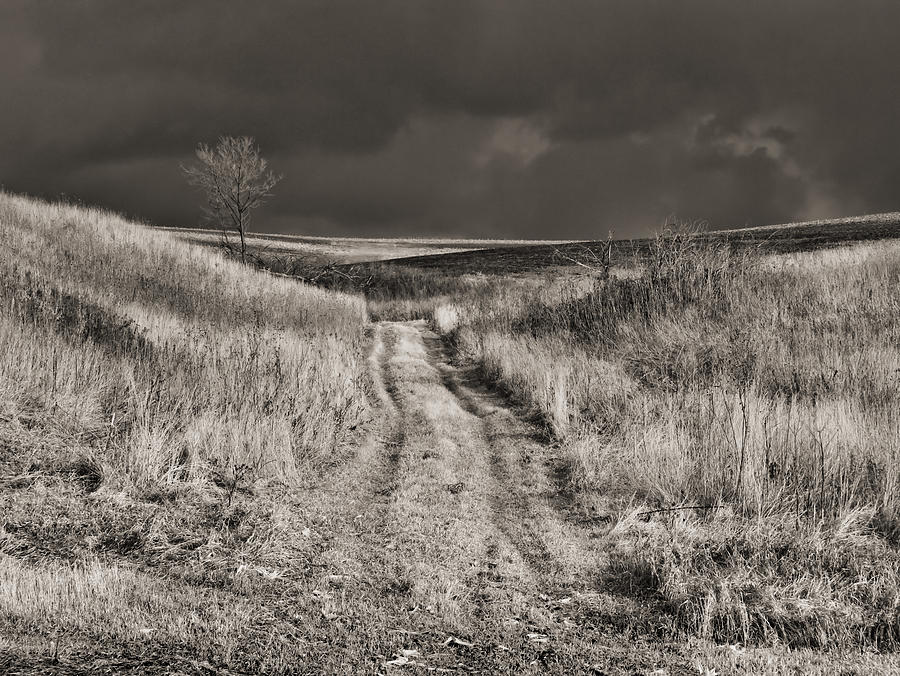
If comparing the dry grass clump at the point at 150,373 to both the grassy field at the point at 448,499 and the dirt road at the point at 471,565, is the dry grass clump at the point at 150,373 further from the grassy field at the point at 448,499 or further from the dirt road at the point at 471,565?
the dirt road at the point at 471,565

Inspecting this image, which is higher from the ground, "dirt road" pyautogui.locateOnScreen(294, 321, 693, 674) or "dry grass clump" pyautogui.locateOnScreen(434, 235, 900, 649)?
"dry grass clump" pyautogui.locateOnScreen(434, 235, 900, 649)

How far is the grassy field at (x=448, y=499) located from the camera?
12.1 ft

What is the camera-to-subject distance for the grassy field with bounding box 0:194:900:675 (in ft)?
12.1

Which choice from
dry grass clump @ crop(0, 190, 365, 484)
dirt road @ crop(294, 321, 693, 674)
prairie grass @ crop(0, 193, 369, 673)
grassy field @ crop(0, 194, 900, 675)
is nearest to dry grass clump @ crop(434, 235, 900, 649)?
grassy field @ crop(0, 194, 900, 675)

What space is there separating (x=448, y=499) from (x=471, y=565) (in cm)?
120

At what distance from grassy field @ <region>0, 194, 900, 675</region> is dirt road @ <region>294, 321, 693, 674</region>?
0.08 ft

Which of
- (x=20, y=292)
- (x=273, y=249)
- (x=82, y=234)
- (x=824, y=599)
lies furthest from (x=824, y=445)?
(x=273, y=249)

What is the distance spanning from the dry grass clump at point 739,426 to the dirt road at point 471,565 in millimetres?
419

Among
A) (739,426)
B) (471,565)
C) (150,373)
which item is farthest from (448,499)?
(150,373)

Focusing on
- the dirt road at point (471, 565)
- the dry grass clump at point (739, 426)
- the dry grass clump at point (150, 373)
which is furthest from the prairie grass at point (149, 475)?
the dry grass clump at point (739, 426)

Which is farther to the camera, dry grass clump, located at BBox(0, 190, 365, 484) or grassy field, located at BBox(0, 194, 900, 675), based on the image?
dry grass clump, located at BBox(0, 190, 365, 484)

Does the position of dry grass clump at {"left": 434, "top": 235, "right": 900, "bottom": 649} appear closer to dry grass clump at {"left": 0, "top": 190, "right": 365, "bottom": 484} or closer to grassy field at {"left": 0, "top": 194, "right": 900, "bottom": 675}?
grassy field at {"left": 0, "top": 194, "right": 900, "bottom": 675}

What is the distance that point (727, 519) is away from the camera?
5.02 metres

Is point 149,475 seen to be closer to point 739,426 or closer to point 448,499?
point 448,499
